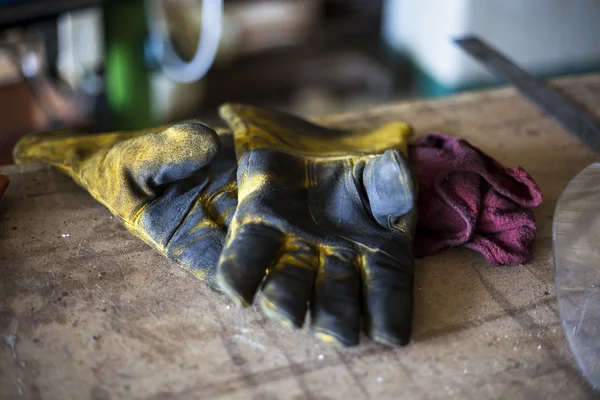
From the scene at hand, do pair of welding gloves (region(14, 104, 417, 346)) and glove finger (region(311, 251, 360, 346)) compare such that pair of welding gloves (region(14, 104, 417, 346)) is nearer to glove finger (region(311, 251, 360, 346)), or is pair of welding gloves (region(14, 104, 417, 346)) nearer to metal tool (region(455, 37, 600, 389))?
glove finger (region(311, 251, 360, 346))

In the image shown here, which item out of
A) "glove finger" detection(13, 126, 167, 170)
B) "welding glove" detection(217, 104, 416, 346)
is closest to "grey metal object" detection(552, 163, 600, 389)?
"welding glove" detection(217, 104, 416, 346)

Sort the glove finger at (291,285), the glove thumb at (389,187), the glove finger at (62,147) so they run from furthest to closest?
the glove finger at (62,147), the glove thumb at (389,187), the glove finger at (291,285)

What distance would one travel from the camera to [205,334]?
1.35 m

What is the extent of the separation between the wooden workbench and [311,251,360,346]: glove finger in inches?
2.9

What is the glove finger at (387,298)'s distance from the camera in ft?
4.21

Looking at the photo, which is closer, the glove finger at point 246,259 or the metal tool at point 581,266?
the glove finger at point 246,259

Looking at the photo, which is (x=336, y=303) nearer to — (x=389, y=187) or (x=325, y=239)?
(x=325, y=239)

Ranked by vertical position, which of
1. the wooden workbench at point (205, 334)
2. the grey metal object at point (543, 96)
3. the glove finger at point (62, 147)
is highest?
the grey metal object at point (543, 96)

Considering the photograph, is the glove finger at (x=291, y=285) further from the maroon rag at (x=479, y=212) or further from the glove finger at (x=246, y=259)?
the maroon rag at (x=479, y=212)

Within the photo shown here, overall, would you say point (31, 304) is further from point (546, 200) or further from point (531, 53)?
point (531, 53)

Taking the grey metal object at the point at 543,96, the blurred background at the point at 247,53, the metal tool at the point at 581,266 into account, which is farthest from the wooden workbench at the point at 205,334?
the blurred background at the point at 247,53

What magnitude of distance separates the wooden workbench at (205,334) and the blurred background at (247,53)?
1.58 metres

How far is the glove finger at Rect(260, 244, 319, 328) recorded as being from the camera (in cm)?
122

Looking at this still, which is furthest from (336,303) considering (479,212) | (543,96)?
(543,96)
